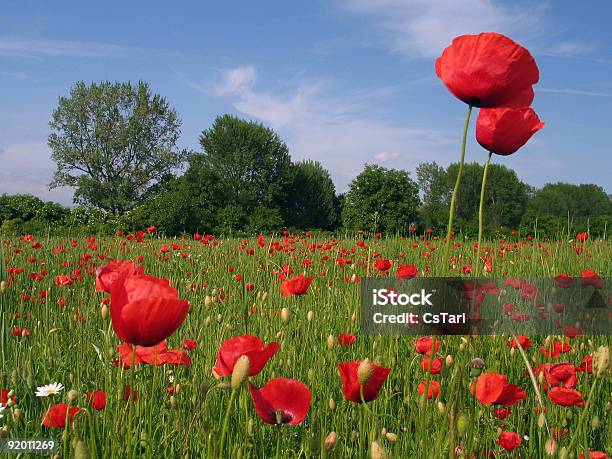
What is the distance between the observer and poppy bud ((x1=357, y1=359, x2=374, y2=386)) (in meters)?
1.08

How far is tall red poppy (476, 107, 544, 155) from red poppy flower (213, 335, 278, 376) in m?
0.66

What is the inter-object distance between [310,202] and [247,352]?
45225 millimetres

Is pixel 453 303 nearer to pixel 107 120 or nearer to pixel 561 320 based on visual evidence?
pixel 561 320

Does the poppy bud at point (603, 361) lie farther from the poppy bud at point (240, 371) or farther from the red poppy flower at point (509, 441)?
the poppy bud at point (240, 371)

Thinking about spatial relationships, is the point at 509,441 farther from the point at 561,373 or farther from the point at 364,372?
the point at 364,372

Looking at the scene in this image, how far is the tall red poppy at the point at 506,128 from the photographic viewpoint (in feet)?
3.79

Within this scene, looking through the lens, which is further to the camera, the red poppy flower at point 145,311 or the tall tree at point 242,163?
the tall tree at point 242,163

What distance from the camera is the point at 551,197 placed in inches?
2613

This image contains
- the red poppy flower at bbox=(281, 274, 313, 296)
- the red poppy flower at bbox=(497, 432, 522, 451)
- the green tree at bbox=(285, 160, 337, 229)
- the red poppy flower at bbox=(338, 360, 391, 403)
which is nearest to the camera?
the red poppy flower at bbox=(338, 360, 391, 403)

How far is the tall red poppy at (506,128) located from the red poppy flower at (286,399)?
0.69 m

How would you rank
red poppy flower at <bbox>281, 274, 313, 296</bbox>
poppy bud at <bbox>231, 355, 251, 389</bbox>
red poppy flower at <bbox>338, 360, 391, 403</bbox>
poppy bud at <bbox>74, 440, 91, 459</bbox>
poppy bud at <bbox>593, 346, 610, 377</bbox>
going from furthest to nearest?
red poppy flower at <bbox>281, 274, 313, 296</bbox> < poppy bud at <bbox>593, 346, 610, 377</bbox> < red poppy flower at <bbox>338, 360, 391, 403</bbox> < poppy bud at <bbox>231, 355, 251, 389</bbox> < poppy bud at <bbox>74, 440, 91, 459</bbox>

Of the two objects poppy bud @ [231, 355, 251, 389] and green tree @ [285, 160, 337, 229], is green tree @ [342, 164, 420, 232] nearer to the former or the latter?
green tree @ [285, 160, 337, 229]

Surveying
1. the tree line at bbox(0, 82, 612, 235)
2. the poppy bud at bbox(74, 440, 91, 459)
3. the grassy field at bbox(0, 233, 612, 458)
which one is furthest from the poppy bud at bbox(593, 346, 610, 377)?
the tree line at bbox(0, 82, 612, 235)

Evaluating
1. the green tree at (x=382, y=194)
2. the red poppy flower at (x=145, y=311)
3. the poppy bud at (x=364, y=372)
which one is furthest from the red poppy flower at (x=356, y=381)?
the green tree at (x=382, y=194)
